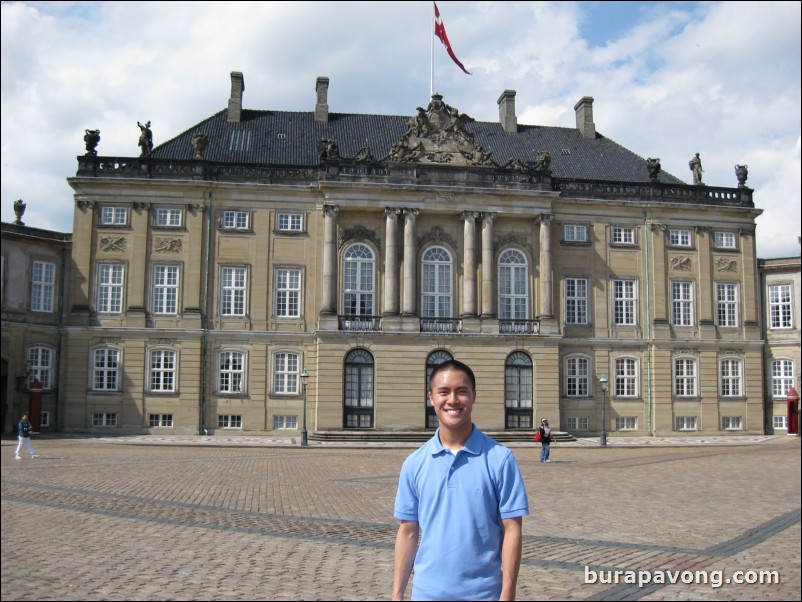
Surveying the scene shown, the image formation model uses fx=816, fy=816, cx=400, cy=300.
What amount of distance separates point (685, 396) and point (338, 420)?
2108 centimetres

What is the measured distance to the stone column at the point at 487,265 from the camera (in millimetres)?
46031

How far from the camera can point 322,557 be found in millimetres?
12023

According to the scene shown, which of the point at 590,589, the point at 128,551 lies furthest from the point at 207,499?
the point at 590,589

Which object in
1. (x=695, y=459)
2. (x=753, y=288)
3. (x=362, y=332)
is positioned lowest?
(x=695, y=459)

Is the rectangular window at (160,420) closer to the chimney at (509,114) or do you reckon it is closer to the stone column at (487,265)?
the stone column at (487,265)

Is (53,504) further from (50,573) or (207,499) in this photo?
(50,573)

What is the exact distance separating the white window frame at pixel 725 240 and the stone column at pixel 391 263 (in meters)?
20.1

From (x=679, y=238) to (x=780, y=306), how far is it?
27.1 ft

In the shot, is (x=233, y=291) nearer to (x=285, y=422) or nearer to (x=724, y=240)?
(x=285, y=422)

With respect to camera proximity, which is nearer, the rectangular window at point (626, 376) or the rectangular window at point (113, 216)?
the rectangular window at point (113, 216)

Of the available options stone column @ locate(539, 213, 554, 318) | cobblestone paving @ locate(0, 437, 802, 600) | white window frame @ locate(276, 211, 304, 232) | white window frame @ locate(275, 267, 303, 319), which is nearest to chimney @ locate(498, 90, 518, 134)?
Answer: stone column @ locate(539, 213, 554, 318)

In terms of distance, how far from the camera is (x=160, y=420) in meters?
44.6

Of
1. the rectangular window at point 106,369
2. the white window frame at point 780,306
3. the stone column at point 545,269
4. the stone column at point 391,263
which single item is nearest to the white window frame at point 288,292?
the stone column at point 391,263

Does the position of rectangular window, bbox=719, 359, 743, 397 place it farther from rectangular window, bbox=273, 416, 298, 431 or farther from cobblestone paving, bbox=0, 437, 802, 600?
rectangular window, bbox=273, 416, 298, 431
